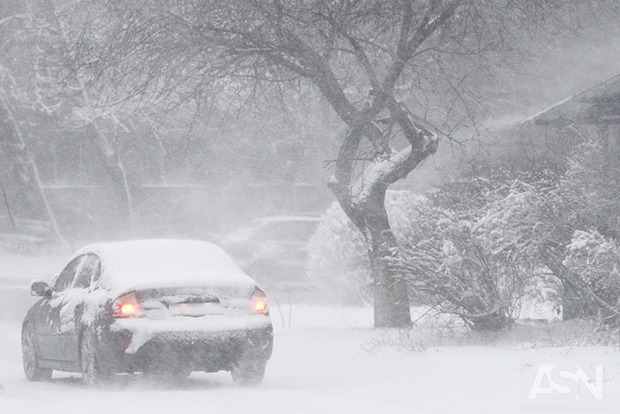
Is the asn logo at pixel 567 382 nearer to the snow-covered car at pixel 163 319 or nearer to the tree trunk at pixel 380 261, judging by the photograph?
the snow-covered car at pixel 163 319

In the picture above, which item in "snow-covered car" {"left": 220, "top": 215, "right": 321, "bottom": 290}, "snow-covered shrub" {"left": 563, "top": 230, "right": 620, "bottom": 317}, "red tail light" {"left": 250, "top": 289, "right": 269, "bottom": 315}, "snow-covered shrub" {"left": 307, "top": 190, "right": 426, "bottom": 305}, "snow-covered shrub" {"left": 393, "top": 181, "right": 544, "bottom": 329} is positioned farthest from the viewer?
"snow-covered car" {"left": 220, "top": 215, "right": 321, "bottom": 290}

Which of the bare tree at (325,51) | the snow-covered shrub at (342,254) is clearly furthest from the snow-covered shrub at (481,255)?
the snow-covered shrub at (342,254)

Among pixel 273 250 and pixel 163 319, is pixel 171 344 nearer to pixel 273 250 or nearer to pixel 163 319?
pixel 163 319

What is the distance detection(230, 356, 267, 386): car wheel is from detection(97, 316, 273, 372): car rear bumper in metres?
0.13

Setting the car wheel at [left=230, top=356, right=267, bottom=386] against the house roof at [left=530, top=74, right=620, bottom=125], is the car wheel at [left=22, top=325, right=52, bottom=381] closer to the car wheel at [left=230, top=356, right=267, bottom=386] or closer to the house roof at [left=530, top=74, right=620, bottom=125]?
the car wheel at [left=230, top=356, right=267, bottom=386]

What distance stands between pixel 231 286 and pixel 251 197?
1181 inches

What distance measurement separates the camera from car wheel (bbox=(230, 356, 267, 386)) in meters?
10.7

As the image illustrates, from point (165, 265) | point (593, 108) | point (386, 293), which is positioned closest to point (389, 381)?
point (165, 265)

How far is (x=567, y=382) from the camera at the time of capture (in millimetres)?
9609

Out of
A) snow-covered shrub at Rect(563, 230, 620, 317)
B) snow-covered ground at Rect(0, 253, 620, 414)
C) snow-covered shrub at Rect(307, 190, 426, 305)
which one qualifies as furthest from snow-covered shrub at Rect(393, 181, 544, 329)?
snow-covered shrub at Rect(307, 190, 426, 305)

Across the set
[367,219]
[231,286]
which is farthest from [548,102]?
[231,286]

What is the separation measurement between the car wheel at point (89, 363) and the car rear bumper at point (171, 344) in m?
0.13

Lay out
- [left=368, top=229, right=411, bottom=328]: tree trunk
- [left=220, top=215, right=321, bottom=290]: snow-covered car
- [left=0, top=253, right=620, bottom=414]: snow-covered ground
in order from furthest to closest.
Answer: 1. [left=220, top=215, right=321, bottom=290]: snow-covered car
2. [left=368, top=229, right=411, bottom=328]: tree trunk
3. [left=0, top=253, right=620, bottom=414]: snow-covered ground

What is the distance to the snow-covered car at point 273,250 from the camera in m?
27.6
